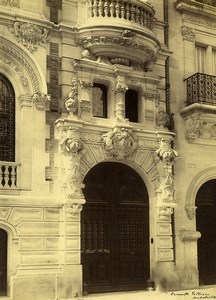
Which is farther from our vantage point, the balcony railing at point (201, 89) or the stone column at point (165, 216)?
the balcony railing at point (201, 89)

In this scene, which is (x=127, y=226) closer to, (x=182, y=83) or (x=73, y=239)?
(x=73, y=239)

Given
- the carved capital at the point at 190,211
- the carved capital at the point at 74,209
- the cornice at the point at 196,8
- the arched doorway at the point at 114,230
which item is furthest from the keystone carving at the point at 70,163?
the cornice at the point at 196,8

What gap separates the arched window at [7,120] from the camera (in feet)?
43.6

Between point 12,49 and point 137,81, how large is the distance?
3.87 metres

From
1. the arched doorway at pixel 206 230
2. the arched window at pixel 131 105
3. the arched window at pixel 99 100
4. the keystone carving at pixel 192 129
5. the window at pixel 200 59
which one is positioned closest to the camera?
the arched window at pixel 99 100

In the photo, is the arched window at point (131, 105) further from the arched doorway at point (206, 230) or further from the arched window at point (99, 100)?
the arched doorway at point (206, 230)

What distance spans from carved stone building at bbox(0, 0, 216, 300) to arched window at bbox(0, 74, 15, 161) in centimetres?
3

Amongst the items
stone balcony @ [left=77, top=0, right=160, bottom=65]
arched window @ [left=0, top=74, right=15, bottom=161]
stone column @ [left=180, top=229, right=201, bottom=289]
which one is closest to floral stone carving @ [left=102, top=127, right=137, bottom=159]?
stone balcony @ [left=77, top=0, right=160, bottom=65]

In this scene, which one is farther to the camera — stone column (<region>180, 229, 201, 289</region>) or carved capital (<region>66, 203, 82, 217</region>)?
stone column (<region>180, 229, 201, 289</region>)

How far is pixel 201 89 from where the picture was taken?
52.9 feet

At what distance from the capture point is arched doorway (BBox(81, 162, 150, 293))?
14.1 metres

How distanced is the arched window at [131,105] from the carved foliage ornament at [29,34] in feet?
10.3

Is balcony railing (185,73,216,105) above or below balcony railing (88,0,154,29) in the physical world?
below

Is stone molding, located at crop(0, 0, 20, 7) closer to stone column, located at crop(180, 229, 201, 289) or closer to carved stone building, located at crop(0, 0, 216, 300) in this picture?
carved stone building, located at crop(0, 0, 216, 300)
